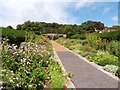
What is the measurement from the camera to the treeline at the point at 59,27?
78.4 meters

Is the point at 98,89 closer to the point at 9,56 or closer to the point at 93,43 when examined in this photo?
the point at 9,56

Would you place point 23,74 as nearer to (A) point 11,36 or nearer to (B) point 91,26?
(A) point 11,36

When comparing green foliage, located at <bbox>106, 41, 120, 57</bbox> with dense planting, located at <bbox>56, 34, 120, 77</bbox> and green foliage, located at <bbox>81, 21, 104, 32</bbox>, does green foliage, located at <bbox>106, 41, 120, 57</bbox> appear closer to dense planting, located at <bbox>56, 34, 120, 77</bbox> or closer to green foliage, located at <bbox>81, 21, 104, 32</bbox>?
dense planting, located at <bbox>56, 34, 120, 77</bbox>

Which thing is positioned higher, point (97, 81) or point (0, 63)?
point (0, 63)

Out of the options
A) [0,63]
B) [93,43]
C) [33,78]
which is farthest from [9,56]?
[93,43]

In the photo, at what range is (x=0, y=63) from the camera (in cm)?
784

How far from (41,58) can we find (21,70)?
2.70 m

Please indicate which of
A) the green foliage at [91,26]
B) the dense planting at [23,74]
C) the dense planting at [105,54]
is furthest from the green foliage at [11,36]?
the green foliage at [91,26]

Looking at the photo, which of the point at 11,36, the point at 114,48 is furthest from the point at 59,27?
the point at 114,48

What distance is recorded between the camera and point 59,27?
93.9 metres

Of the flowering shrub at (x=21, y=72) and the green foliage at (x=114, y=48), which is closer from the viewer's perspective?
the flowering shrub at (x=21, y=72)

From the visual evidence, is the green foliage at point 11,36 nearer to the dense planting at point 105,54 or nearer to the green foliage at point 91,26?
the dense planting at point 105,54

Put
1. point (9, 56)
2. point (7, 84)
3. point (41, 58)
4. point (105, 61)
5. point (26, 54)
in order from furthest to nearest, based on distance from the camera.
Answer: point (105, 61) < point (41, 58) < point (26, 54) < point (9, 56) < point (7, 84)

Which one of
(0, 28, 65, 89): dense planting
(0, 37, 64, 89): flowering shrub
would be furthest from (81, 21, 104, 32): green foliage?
(0, 28, 65, 89): dense planting
